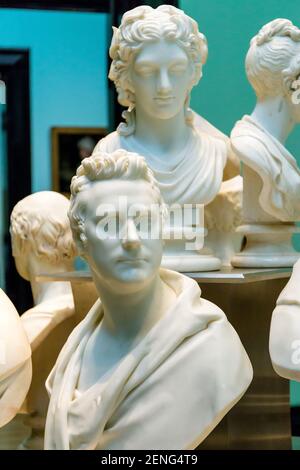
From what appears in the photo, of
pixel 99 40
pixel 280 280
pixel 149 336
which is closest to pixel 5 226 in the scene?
pixel 99 40

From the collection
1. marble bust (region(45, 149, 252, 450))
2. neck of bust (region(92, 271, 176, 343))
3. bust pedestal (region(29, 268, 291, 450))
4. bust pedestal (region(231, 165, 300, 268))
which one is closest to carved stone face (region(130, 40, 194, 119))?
bust pedestal (region(231, 165, 300, 268))

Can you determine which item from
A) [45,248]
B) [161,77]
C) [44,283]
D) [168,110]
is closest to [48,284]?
[44,283]

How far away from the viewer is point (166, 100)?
3.61m

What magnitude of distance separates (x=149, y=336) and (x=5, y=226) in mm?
1718

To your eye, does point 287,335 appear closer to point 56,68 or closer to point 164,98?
point 164,98

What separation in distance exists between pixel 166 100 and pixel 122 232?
1152 millimetres

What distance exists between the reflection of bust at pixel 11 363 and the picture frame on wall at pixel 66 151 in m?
1.46

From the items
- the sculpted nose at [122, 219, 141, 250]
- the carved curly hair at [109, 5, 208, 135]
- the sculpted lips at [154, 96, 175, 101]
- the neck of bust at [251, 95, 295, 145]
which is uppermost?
the carved curly hair at [109, 5, 208, 135]

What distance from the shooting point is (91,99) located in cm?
443

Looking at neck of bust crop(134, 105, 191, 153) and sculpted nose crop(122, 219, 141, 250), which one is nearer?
sculpted nose crop(122, 219, 141, 250)

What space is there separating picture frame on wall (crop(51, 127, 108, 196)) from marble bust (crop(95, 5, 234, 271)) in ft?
1.76

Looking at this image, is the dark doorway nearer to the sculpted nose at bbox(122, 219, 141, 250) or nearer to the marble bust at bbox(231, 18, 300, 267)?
the marble bust at bbox(231, 18, 300, 267)

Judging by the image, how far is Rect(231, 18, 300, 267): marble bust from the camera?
365 centimetres

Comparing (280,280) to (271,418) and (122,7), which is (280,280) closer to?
(271,418)
